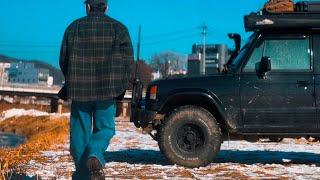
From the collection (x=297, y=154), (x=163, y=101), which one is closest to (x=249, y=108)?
(x=163, y=101)

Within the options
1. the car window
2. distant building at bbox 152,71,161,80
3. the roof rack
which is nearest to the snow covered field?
the car window

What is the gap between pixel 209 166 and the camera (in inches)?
338

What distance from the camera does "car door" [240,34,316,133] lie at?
8.45 m

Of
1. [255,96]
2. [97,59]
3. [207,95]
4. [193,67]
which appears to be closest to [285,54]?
[255,96]

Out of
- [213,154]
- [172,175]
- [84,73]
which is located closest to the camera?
[84,73]

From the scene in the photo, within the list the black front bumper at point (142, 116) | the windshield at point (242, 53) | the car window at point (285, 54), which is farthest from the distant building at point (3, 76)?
the car window at point (285, 54)

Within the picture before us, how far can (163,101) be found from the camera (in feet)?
29.0

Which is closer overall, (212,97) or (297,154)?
(212,97)

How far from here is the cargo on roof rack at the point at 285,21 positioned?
8.58 meters

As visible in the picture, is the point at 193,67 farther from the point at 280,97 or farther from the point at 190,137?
the point at 280,97

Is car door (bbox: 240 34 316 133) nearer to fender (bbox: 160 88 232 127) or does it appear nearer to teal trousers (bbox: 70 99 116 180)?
fender (bbox: 160 88 232 127)

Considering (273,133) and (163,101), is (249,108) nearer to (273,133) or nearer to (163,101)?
(273,133)

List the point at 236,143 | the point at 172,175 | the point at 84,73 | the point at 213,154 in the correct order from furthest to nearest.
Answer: the point at 236,143, the point at 213,154, the point at 172,175, the point at 84,73

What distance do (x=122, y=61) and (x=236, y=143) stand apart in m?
8.74
